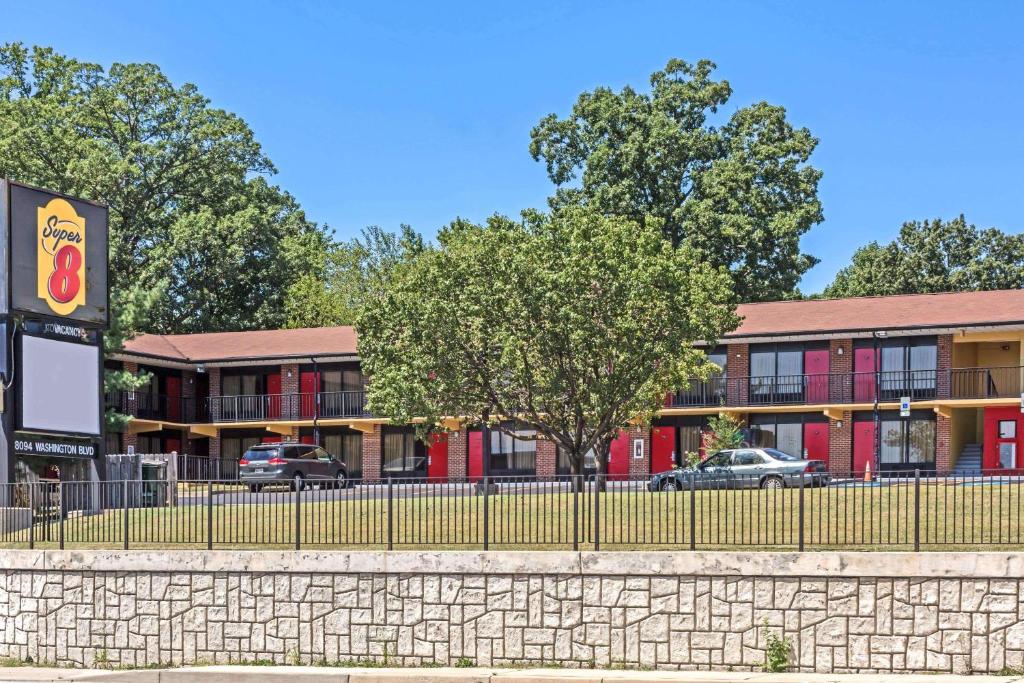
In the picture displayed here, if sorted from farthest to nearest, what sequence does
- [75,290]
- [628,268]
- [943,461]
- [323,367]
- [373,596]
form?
[323,367] < [943,461] < [628,268] < [75,290] < [373,596]

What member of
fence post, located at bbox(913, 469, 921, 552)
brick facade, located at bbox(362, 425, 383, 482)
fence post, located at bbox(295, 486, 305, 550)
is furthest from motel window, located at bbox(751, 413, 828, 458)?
fence post, located at bbox(913, 469, 921, 552)

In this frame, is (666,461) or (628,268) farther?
(666,461)

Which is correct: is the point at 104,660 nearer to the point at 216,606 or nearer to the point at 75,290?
the point at 216,606

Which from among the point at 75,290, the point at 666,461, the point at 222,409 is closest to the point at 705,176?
the point at 666,461

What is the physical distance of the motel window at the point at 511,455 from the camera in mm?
55844

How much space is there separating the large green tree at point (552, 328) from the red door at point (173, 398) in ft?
69.8

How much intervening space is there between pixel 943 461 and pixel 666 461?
9.43m

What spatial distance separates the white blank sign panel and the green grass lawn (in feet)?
16.0

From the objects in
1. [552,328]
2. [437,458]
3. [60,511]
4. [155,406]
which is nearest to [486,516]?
[60,511]

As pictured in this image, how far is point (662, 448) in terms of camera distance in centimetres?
5469

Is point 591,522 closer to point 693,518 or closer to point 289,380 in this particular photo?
point 693,518

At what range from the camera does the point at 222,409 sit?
60.5 m

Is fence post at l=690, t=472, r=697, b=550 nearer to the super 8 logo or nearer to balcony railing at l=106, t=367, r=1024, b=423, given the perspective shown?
the super 8 logo

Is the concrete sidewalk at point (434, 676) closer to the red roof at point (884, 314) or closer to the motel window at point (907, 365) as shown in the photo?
the red roof at point (884, 314)
